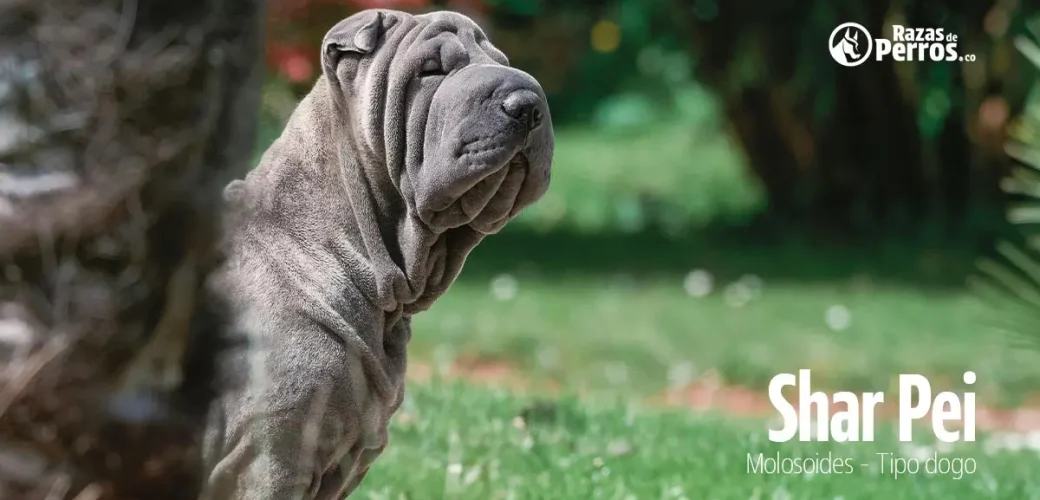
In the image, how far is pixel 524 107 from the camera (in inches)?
122

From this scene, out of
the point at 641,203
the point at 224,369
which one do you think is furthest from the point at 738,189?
the point at 224,369

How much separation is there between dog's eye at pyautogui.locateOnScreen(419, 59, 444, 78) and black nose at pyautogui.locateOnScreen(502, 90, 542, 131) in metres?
0.20

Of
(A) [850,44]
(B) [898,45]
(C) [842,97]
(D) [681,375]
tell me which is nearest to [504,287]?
(D) [681,375]

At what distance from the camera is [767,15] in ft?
38.4

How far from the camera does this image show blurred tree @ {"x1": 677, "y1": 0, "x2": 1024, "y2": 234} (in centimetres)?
1162

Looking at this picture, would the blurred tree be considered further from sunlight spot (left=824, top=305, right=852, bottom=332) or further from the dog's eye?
the dog's eye

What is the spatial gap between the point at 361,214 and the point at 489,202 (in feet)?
1.10

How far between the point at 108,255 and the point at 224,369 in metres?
0.33

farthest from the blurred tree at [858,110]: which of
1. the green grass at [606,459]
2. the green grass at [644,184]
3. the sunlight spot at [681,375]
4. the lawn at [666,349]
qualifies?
the green grass at [606,459]

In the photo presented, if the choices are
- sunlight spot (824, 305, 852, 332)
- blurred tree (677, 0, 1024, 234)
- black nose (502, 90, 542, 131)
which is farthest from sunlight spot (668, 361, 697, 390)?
black nose (502, 90, 542, 131)

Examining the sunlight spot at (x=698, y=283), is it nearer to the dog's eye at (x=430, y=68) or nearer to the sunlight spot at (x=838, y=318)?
the sunlight spot at (x=838, y=318)

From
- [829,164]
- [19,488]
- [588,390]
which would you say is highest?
[19,488]

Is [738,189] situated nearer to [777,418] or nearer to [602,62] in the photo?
[602,62]

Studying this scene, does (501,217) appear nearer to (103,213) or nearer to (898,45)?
(103,213)
